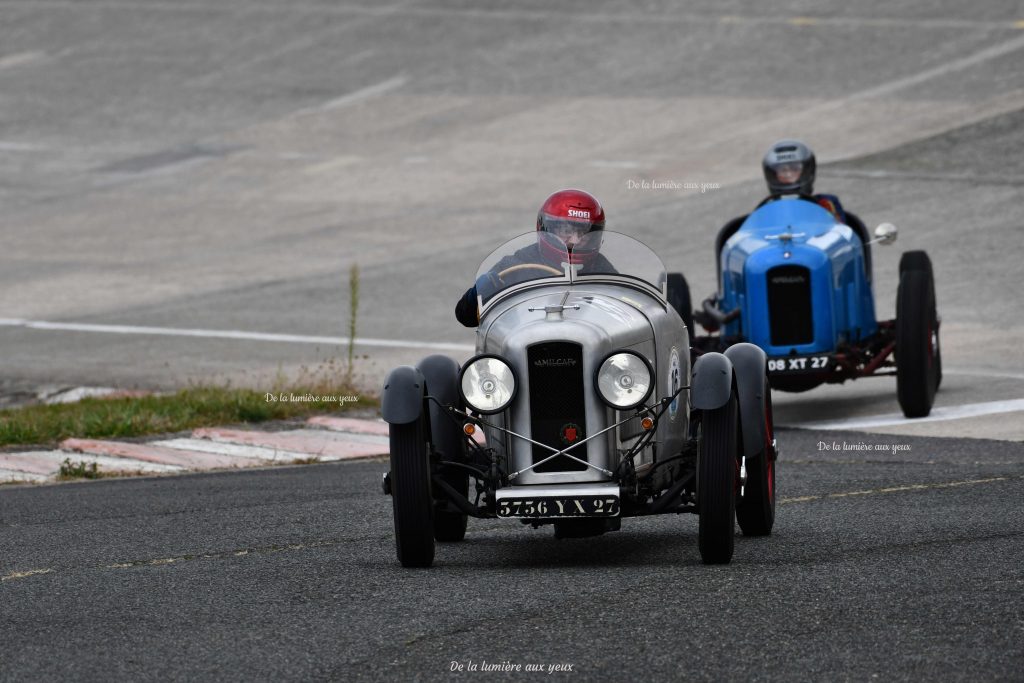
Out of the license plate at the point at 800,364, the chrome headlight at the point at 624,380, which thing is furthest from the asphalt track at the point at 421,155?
the chrome headlight at the point at 624,380

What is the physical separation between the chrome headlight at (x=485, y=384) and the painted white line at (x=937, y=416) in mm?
5732

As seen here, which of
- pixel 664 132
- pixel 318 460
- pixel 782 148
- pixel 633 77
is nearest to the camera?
pixel 318 460

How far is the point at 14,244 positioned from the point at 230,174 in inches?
182

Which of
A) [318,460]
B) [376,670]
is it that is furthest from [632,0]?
[376,670]

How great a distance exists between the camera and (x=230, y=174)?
30.6 meters

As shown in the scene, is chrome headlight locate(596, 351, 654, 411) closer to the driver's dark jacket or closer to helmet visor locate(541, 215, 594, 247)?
the driver's dark jacket

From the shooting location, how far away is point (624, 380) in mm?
8188

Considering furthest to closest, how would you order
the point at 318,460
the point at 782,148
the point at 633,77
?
1. the point at 633,77
2. the point at 782,148
3. the point at 318,460

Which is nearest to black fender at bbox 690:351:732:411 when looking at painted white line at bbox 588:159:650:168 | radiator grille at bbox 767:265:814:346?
radiator grille at bbox 767:265:814:346

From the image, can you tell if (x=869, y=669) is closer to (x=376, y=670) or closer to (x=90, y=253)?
(x=376, y=670)

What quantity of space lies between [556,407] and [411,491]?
0.75 metres

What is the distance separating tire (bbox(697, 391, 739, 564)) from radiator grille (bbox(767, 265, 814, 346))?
562 cm

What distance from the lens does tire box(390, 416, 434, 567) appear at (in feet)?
26.7

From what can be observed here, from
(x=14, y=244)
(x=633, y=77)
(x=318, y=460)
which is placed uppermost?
(x=633, y=77)
